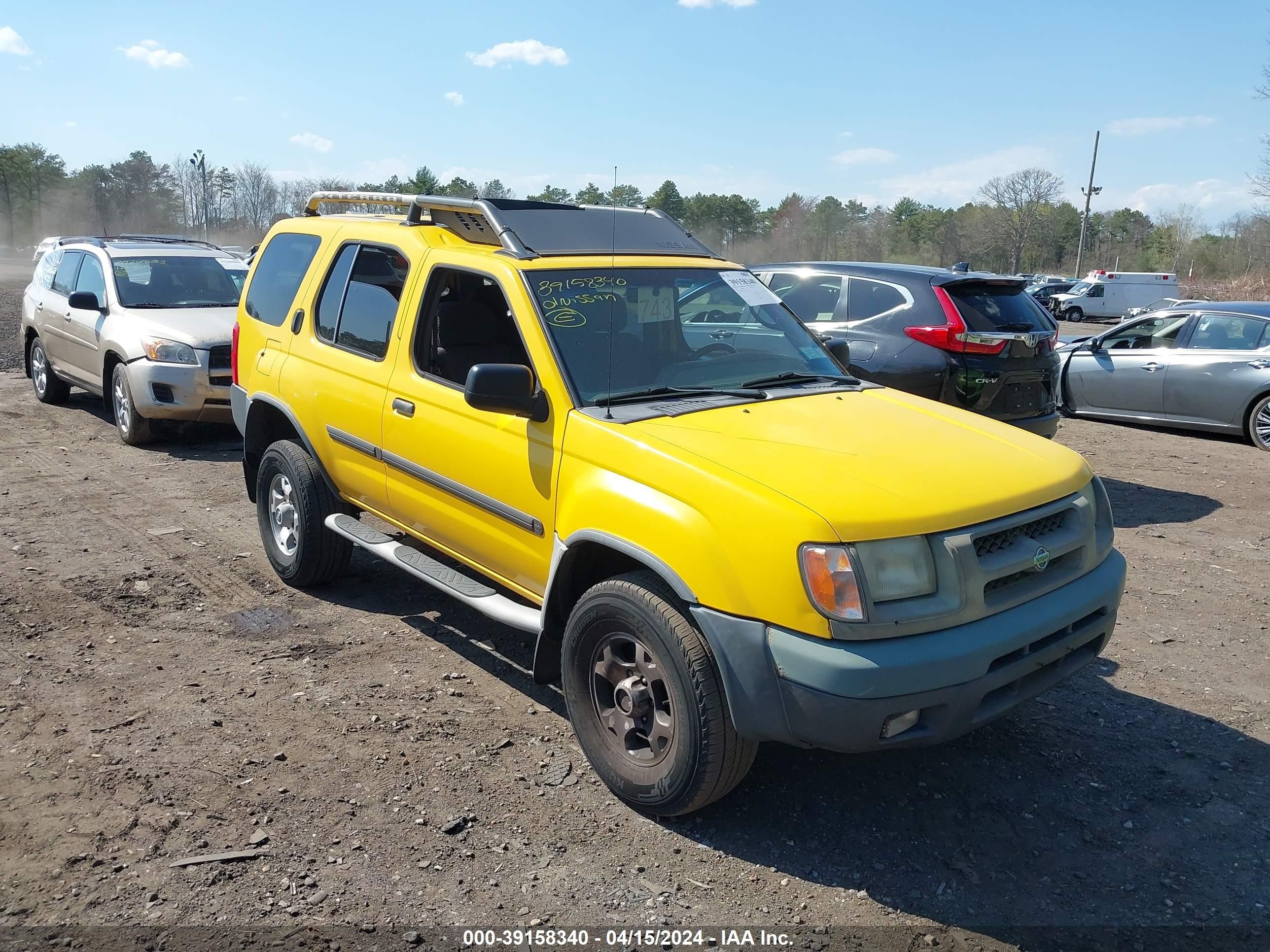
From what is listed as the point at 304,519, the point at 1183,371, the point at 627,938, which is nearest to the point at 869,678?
the point at 627,938

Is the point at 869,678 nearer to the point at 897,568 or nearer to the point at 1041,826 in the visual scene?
the point at 897,568

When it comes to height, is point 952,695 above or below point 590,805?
above

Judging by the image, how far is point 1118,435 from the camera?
11.5 metres

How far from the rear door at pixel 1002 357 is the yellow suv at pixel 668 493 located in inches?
90.5

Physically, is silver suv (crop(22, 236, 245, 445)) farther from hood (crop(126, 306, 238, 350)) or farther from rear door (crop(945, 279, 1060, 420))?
rear door (crop(945, 279, 1060, 420))

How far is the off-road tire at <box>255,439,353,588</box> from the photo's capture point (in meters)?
5.41

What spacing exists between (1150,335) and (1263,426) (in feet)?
5.50

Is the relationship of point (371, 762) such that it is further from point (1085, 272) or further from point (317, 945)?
point (1085, 272)

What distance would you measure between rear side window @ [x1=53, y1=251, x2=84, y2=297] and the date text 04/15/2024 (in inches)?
409

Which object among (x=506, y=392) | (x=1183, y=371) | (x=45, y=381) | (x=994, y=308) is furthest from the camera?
(x=45, y=381)

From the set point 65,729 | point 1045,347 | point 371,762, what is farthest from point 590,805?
point 1045,347

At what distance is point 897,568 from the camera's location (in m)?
3.04

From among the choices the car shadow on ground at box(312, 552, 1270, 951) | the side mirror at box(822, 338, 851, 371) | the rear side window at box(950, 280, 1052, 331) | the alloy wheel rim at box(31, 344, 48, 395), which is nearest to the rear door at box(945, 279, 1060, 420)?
the rear side window at box(950, 280, 1052, 331)

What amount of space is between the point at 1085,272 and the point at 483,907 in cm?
8982
